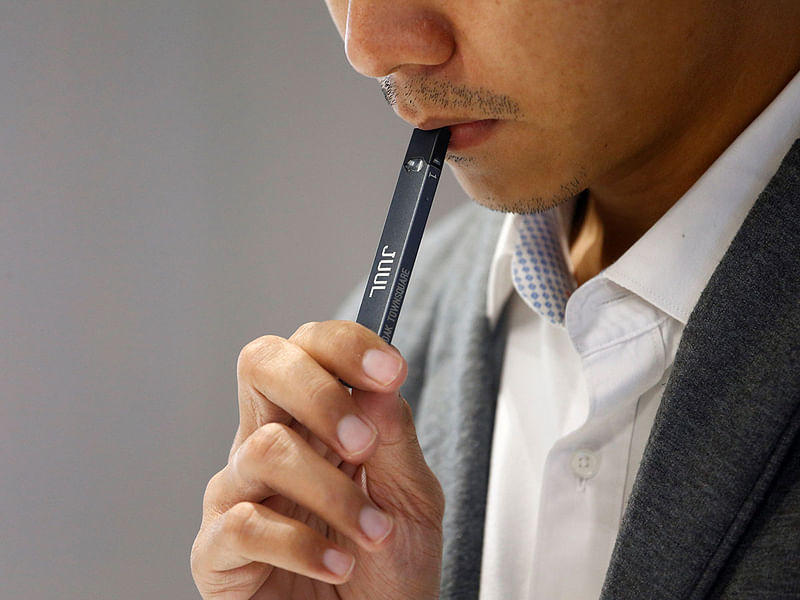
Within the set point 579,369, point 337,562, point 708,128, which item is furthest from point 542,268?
point 337,562

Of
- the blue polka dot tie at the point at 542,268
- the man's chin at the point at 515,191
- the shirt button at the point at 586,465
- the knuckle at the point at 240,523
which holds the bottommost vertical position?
the knuckle at the point at 240,523

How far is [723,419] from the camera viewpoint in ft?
2.15

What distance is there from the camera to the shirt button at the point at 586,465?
31.9 inches

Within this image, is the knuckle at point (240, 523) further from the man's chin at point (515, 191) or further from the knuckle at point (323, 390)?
the man's chin at point (515, 191)

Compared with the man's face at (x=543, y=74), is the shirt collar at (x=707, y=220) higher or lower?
lower

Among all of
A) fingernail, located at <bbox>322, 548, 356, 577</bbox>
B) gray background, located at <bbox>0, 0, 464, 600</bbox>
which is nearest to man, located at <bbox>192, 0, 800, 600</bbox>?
fingernail, located at <bbox>322, 548, 356, 577</bbox>

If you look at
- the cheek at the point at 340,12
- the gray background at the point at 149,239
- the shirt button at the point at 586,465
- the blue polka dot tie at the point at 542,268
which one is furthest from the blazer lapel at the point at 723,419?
the gray background at the point at 149,239

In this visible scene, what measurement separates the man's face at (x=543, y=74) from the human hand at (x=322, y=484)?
0.76 feet

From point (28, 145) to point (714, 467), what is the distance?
1086mm

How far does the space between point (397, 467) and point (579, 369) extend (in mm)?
271

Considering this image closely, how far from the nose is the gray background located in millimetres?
772

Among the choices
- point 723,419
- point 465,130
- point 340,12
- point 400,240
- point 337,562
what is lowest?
point 337,562

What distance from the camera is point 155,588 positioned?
55.5 inches

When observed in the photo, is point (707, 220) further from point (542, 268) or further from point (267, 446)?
point (267, 446)
